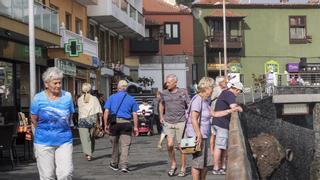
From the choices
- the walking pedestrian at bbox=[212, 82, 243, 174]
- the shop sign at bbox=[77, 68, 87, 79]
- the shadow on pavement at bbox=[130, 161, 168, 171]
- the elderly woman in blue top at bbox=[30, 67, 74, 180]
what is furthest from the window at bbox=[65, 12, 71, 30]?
the elderly woman in blue top at bbox=[30, 67, 74, 180]

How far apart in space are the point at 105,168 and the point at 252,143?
3756 millimetres

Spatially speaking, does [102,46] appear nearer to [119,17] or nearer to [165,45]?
[119,17]

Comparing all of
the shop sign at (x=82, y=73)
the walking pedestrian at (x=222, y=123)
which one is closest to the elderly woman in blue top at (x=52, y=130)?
the walking pedestrian at (x=222, y=123)

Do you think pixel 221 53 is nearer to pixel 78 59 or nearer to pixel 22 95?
pixel 78 59

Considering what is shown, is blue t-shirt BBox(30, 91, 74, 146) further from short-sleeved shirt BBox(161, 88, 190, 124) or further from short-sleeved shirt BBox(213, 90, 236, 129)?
short-sleeved shirt BBox(161, 88, 190, 124)

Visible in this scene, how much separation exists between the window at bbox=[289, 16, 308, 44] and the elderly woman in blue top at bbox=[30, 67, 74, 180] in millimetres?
58192

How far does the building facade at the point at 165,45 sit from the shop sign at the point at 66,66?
24374mm

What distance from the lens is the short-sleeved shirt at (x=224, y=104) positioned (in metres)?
11.9

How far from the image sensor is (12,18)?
21828 mm

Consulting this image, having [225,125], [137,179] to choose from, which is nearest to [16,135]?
[137,179]

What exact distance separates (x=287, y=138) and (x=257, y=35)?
1953 inches

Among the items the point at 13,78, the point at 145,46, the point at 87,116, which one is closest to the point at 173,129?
the point at 87,116

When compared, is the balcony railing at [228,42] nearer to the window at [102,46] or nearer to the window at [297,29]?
the window at [297,29]

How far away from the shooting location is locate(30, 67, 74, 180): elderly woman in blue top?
336 inches
